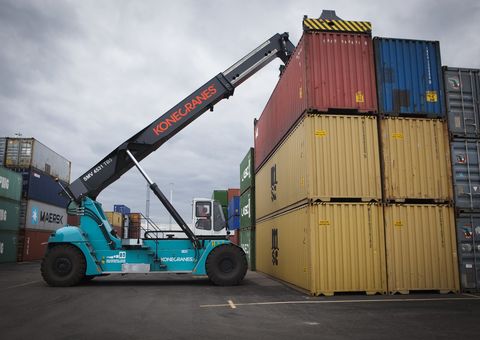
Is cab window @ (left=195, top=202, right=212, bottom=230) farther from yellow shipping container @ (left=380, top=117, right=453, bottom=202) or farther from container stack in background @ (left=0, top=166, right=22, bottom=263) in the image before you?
container stack in background @ (left=0, top=166, right=22, bottom=263)

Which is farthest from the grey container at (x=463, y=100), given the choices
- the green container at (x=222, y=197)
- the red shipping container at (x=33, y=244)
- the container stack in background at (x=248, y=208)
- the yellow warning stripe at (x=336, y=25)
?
the red shipping container at (x=33, y=244)

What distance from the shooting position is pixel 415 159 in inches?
452

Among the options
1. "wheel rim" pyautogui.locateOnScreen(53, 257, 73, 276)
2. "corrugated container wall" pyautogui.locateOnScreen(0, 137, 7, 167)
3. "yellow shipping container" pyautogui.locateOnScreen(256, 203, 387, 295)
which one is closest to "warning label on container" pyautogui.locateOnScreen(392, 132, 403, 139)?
"yellow shipping container" pyautogui.locateOnScreen(256, 203, 387, 295)

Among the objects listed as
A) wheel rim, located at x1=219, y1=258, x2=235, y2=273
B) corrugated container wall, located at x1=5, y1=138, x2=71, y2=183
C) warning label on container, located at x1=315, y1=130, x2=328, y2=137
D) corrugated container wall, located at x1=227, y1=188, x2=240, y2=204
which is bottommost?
wheel rim, located at x1=219, y1=258, x2=235, y2=273

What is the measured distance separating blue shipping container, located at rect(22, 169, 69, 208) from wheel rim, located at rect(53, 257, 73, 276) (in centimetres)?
1504

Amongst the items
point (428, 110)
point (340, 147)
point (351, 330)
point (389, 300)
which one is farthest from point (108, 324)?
point (428, 110)

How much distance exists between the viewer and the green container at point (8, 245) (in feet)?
79.1

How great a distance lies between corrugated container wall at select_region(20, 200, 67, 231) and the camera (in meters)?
26.5

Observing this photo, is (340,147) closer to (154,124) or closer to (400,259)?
(400,259)

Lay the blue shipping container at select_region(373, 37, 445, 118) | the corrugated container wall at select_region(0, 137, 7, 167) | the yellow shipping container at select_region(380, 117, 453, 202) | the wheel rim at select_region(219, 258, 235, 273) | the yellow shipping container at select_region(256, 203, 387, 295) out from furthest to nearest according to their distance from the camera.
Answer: the corrugated container wall at select_region(0, 137, 7, 167), the wheel rim at select_region(219, 258, 235, 273), the blue shipping container at select_region(373, 37, 445, 118), the yellow shipping container at select_region(380, 117, 453, 202), the yellow shipping container at select_region(256, 203, 387, 295)

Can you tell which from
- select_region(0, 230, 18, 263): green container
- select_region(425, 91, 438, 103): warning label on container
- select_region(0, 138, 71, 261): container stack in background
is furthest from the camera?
select_region(0, 138, 71, 261): container stack in background

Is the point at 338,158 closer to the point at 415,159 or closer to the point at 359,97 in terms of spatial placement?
the point at 359,97

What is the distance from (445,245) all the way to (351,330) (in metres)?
5.91

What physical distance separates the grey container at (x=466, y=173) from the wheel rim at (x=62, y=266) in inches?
450
